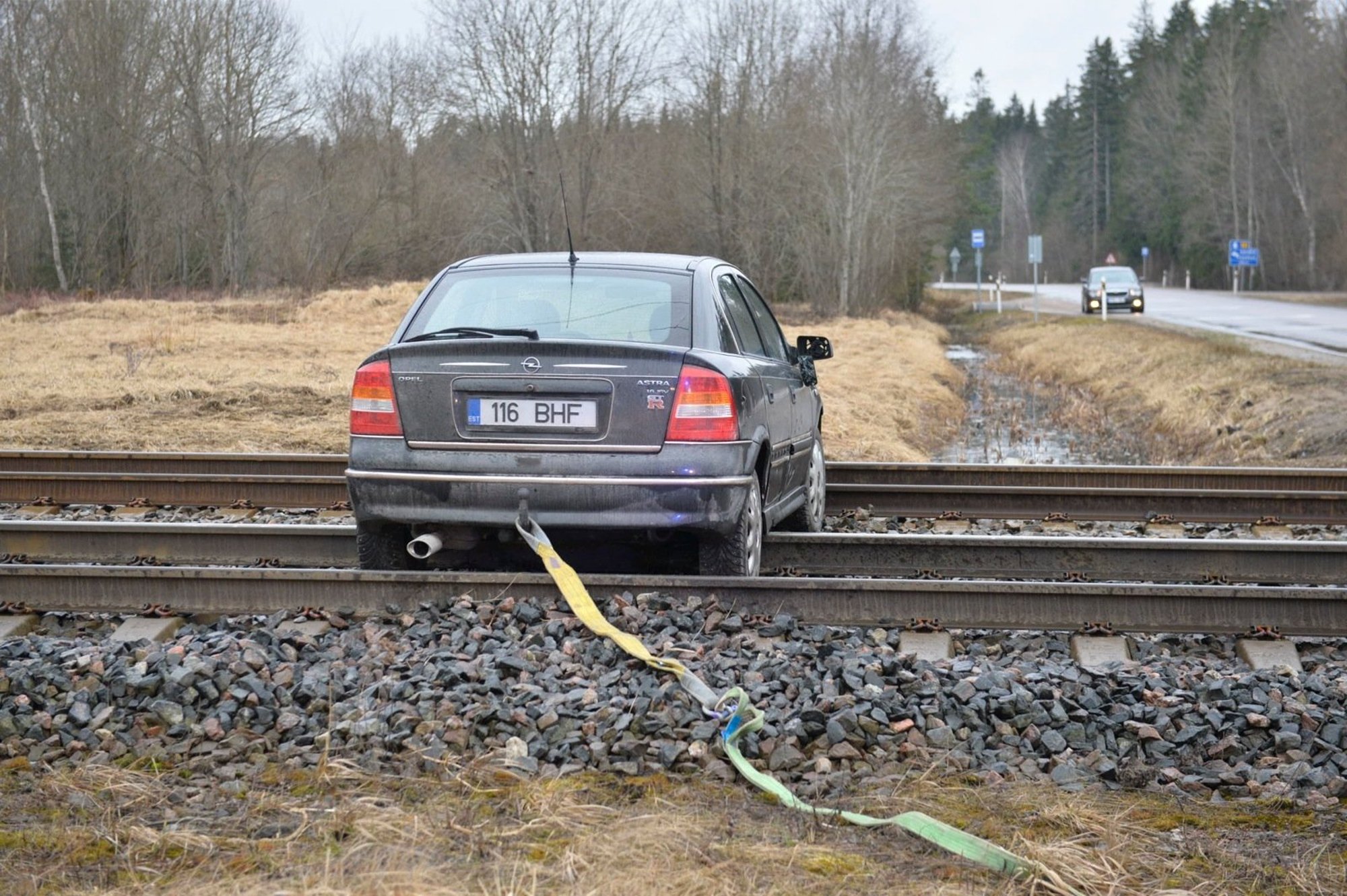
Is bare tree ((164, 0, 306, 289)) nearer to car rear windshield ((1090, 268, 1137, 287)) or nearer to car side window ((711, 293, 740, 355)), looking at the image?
car rear windshield ((1090, 268, 1137, 287))

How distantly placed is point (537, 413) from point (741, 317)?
1628mm

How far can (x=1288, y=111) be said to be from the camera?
75.2 meters

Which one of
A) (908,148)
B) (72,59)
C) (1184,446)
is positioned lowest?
(1184,446)

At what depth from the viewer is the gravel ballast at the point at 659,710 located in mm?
4230

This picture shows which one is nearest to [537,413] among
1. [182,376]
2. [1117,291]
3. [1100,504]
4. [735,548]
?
[735,548]

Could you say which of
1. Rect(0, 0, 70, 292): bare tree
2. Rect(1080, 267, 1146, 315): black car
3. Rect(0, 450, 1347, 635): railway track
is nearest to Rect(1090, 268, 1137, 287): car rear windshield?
Rect(1080, 267, 1146, 315): black car

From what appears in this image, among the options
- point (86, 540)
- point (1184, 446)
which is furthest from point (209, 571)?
point (1184, 446)

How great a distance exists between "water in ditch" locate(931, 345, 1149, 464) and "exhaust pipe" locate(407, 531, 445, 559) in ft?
27.2

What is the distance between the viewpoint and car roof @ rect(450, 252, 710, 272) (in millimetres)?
6641

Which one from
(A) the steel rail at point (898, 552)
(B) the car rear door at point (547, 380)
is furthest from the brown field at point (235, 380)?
(B) the car rear door at point (547, 380)

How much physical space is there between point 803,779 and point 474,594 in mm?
2190

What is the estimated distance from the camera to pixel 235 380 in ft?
58.3

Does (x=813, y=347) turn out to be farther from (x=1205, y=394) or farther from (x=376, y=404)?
(x=1205, y=394)

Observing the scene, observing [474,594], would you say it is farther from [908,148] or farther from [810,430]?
[908,148]
